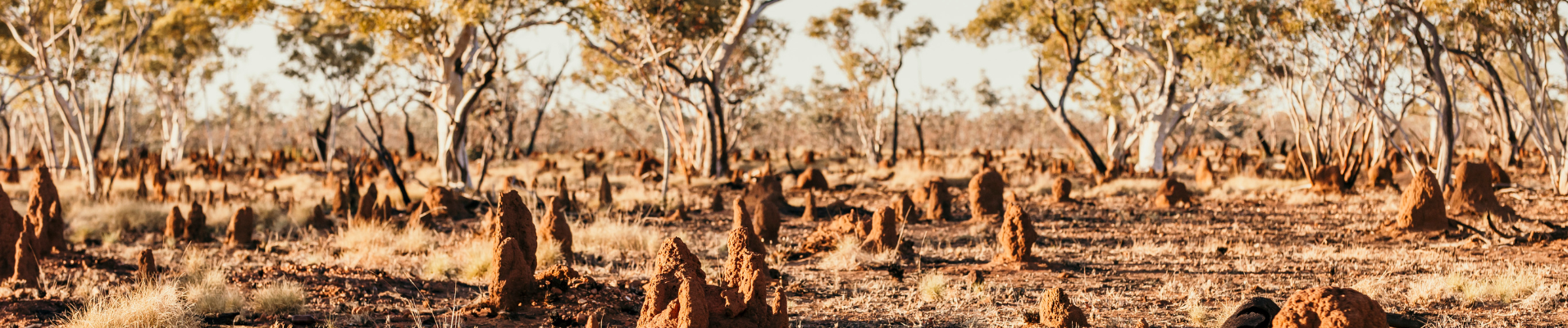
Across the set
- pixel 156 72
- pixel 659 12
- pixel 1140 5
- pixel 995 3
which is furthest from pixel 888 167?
pixel 156 72

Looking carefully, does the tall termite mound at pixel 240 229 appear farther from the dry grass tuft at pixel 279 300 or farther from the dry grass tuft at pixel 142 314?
the dry grass tuft at pixel 142 314

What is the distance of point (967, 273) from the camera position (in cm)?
765

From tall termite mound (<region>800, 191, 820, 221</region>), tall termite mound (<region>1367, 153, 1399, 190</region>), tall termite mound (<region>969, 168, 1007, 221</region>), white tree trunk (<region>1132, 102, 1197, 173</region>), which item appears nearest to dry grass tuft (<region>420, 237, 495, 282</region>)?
tall termite mound (<region>800, 191, 820, 221</region>)

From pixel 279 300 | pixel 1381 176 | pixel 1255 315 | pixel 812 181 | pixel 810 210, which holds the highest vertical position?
pixel 1381 176

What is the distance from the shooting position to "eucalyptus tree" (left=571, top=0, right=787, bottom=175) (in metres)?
17.0

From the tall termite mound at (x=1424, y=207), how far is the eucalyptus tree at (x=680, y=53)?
8.59 metres

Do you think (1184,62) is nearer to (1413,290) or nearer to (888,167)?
(888,167)

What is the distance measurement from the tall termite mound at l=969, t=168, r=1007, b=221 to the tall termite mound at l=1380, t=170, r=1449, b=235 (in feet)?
13.3

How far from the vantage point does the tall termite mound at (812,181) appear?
56.5 ft

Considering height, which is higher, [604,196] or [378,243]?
[604,196]

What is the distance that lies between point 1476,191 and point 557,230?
30.1ft

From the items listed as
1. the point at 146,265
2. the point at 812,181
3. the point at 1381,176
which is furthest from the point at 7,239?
the point at 1381,176

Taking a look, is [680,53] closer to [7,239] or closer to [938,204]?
[938,204]

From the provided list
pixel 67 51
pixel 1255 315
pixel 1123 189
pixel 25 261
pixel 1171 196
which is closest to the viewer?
pixel 1255 315
